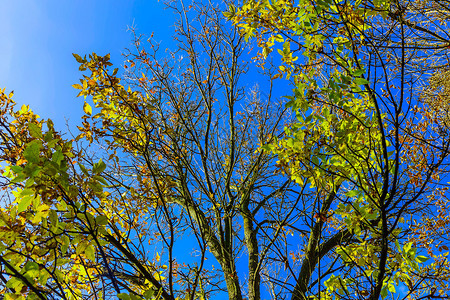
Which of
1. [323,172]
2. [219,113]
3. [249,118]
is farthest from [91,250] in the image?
[249,118]

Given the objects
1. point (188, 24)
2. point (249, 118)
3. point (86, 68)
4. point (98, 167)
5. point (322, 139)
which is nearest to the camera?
point (98, 167)

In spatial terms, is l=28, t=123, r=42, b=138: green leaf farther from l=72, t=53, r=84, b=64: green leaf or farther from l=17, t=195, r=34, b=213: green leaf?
l=72, t=53, r=84, b=64: green leaf

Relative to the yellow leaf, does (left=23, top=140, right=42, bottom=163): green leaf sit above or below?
below

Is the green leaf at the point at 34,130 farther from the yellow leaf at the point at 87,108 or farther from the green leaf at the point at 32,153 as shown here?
the yellow leaf at the point at 87,108

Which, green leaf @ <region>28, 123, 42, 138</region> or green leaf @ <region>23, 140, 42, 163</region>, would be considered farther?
green leaf @ <region>28, 123, 42, 138</region>

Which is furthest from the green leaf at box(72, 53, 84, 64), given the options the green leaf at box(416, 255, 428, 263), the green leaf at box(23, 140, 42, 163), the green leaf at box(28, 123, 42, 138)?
the green leaf at box(416, 255, 428, 263)

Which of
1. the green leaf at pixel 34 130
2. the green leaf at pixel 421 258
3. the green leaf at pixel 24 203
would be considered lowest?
the green leaf at pixel 24 203

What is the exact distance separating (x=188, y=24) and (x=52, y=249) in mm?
4326

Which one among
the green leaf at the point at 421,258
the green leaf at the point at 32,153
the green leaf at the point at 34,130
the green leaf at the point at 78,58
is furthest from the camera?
the green leaf at the point at 78,58

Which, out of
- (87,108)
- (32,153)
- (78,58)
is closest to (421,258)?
(32,153)

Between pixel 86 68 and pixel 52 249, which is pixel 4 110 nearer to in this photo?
pixel 86 68

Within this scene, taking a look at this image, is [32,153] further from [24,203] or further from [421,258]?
[421,258]

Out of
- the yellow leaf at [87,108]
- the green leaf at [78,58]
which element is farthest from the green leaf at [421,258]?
the green leaf at [78,58]

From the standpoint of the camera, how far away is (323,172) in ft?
6.20
